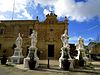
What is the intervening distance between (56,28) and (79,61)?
717 inches

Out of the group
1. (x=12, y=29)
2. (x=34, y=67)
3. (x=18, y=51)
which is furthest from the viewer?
(x=12, y=29)

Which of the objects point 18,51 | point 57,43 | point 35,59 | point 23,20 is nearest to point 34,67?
point 35,59

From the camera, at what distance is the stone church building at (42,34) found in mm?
39500

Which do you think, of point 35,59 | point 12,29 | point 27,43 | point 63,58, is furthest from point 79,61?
point 12,29

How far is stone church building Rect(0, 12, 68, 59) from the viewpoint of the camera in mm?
39500

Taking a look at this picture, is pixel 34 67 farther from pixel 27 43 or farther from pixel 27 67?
pixel 27 43

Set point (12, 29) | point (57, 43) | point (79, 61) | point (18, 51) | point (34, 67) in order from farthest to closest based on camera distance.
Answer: point (12, 29)
point (57, 43)
point (18, 51)
point (79, 61)
point (34, 67)

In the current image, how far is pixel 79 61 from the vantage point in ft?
73.0

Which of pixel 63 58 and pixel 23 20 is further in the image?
pixel 23 20

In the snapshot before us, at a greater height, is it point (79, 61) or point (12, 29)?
point (12, 29)

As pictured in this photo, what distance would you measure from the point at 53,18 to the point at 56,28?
203cm

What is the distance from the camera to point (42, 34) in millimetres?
40219

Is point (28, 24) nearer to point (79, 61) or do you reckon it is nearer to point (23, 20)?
point (23, 20)

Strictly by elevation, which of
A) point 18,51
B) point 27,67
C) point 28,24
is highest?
point 28,24
